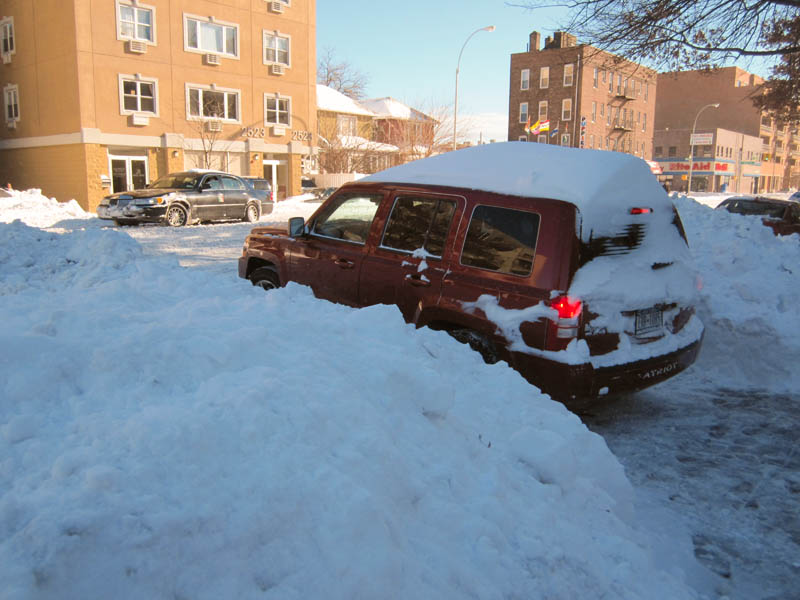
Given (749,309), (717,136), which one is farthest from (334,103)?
(717,136)

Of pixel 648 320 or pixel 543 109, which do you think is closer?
Answer: pixel 648 320

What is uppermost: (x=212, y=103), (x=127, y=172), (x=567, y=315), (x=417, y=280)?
(x=212, y=103)

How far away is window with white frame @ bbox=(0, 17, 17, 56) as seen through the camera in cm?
3052

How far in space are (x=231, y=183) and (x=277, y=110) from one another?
16385 millimetres

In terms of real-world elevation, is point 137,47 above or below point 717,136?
below

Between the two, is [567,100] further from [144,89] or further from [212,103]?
[144,89]

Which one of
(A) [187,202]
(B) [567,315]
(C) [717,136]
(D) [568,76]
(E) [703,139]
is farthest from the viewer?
(E) [703,139]

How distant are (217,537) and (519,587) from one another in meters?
1.17

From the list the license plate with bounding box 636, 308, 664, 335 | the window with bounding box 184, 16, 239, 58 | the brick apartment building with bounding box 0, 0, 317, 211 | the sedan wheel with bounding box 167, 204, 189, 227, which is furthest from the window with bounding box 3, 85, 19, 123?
the license plate with bounding box 636, 308, 664, 335

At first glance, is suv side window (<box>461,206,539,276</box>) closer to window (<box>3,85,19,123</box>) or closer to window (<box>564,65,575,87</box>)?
window (<box>3,85,19,123</box>)

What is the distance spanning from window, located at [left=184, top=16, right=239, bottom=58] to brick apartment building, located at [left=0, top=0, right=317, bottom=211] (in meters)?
0.05

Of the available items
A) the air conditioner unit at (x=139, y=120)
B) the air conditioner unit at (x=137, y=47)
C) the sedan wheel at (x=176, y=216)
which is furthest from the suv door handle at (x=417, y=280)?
the air conditioner unit at (x=137, y=47)

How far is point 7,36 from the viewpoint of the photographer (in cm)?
3094

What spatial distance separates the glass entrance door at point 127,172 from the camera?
2923 centimetres
